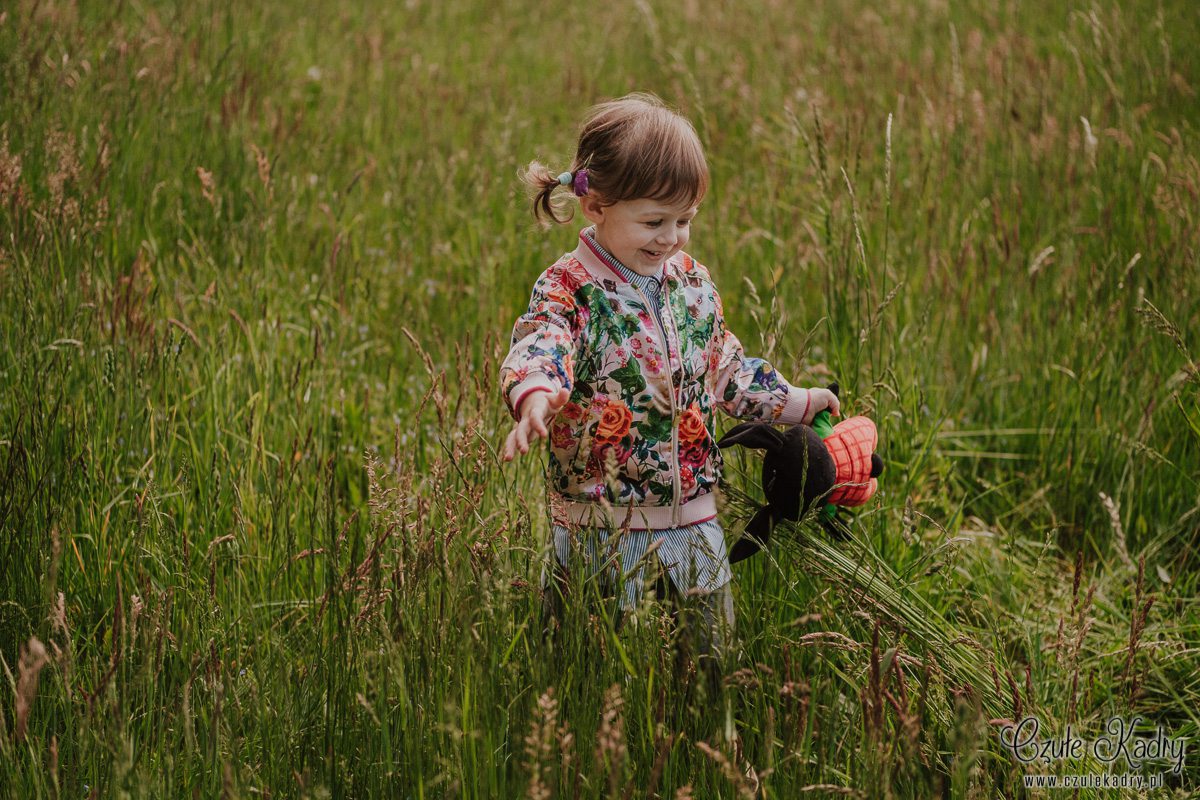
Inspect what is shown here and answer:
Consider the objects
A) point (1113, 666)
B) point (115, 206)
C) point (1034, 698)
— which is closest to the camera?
point (1034, 698)

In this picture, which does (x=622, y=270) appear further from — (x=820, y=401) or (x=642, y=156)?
(x=820, y=401)

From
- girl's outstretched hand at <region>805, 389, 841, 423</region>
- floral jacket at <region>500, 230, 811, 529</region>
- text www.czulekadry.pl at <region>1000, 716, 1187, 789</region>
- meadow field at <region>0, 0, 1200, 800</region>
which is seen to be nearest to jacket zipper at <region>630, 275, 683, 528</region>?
floral jacket at <region>500, 230, 811, 529</region>

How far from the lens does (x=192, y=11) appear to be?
5.84 meters

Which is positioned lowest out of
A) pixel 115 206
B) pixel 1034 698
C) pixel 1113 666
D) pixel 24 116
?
pixel 1113 666

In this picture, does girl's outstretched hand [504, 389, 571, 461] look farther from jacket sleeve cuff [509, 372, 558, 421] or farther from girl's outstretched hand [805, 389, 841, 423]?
girl's outstretched hand [805, 389, 841, 423]

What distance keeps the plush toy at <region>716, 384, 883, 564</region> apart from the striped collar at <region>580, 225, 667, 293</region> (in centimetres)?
34

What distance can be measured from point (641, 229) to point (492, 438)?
2.62 feet

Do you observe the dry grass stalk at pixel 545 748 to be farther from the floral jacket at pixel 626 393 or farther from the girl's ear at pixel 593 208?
the girl's ear at pixel 593 208

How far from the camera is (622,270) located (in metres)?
2.16

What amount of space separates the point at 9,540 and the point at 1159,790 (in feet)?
7.81

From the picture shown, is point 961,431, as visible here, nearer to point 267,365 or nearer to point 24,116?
point 267,365

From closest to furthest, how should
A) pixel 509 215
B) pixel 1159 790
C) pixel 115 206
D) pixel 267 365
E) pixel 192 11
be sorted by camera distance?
pixel 1159 790 < pixel 267 365 < pixel 115 206 < pixel 509 215 < pixel 192 11

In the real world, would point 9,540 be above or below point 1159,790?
above

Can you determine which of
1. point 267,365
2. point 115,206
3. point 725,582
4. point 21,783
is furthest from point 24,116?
point 725,582
